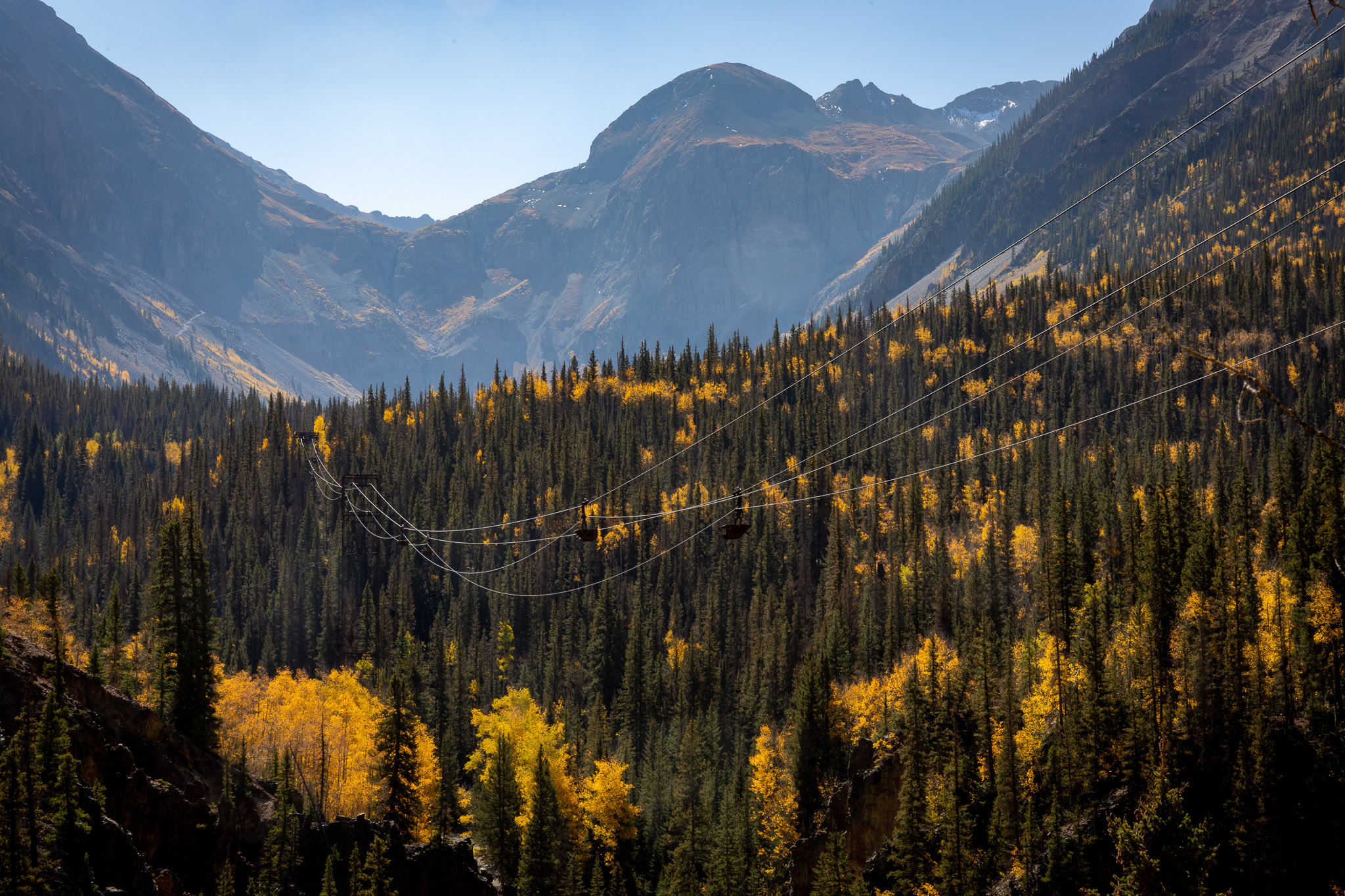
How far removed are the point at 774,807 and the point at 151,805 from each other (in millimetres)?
57831

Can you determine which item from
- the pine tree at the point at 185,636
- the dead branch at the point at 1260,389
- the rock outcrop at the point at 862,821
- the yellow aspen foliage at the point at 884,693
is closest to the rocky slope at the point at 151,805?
the pine tree at the point at 185,636

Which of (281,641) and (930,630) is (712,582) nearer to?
(930,630)

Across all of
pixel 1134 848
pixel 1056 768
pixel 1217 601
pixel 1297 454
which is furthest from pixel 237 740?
pixel 1297 454

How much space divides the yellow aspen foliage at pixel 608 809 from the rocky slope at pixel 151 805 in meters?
27.7

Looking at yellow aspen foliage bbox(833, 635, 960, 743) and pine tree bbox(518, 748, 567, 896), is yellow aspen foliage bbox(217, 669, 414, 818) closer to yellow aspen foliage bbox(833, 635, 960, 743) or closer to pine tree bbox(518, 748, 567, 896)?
pine tree bbox(518, 748, 567, 896)

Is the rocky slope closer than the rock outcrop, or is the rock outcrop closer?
the rocky slope

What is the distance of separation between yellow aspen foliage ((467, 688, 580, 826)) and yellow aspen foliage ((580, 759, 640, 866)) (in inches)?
63.0

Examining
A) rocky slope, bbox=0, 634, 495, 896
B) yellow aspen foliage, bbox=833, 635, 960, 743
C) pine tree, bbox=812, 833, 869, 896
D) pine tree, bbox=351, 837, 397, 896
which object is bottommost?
pine tree, bbox=812, 833, 869, 896

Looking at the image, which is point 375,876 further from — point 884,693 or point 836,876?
point 884,693

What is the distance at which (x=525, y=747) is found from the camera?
91125mm

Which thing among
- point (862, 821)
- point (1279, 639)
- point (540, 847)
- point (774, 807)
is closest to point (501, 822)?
point (540, 847)

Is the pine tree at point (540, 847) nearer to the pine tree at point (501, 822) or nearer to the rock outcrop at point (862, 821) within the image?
the pine tree at point (501, 822)

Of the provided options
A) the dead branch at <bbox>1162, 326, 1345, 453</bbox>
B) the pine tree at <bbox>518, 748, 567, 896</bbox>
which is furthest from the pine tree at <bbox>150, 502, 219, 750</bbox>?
the dead branch at <bbox>1162, 326, 1345, 453</bbox>

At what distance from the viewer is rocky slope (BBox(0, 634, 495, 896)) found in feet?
140
